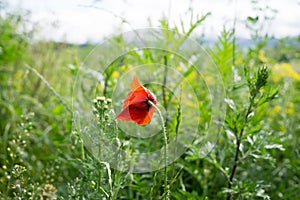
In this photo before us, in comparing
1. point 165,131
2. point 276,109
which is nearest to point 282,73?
point 276,109

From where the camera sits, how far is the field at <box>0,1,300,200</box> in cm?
118

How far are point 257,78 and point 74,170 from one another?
1119mm

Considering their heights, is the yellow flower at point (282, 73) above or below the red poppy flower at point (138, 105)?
above

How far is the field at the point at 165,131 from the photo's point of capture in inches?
46.5

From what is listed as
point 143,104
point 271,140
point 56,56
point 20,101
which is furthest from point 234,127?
point 56,56

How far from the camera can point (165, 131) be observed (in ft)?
3.46

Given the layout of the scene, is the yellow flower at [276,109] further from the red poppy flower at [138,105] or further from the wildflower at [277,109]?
the red poppy flower at [138,105]

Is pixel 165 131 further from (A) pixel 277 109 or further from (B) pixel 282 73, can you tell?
(B) pixel 282 73

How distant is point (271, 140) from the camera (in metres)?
1.44

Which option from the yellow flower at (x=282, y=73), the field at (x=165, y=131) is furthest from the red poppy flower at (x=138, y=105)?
the yellow flower at (x=282, y=73)

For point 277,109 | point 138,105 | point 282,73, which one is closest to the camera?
point 138,105

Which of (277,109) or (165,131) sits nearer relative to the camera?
(165,131)

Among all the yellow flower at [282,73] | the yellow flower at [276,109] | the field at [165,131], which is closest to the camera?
the field at [165,131]

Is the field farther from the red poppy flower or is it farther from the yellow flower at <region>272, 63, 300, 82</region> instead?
the yellow flower at <region>272, 63, 300, 82</region>
